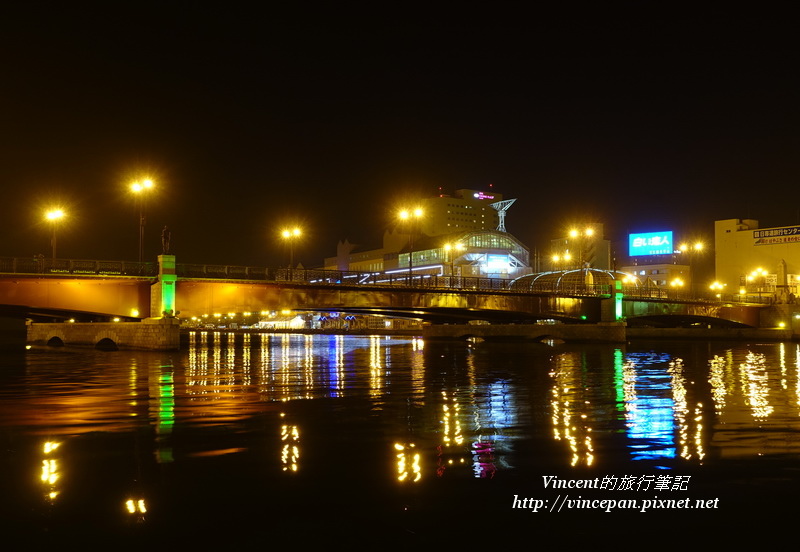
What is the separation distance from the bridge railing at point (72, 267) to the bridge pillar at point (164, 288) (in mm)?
1550

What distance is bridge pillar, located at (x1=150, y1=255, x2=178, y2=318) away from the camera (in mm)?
53156

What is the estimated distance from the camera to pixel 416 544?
8.05 meters

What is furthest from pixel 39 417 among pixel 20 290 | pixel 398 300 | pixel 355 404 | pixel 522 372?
pixel 398 300

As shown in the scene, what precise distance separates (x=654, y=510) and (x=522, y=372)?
26.4 metres

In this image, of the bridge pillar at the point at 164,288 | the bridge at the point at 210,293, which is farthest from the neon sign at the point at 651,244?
the bridge pillar at the point at 164,288

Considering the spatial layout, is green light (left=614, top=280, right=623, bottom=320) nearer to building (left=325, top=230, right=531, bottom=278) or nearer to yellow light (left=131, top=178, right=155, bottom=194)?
yellow light (left=131, top=178, right=155, bottom=194)

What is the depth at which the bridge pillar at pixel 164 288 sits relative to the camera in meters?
53.2

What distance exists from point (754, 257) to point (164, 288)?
113m

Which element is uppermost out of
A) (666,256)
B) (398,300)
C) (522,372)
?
(666,256)

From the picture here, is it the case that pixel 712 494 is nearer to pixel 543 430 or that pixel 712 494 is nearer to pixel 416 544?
pixel 416 544

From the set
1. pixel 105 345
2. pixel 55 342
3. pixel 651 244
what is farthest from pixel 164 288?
pixel 651 244

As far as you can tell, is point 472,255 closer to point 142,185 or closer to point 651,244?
point 651,244

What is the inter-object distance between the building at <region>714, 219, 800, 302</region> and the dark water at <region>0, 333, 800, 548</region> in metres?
111

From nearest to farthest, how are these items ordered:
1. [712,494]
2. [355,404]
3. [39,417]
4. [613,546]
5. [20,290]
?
1. [613,546]
2. [712,494]
3. [39,417]
4. [355,404]
5. [20,290]
